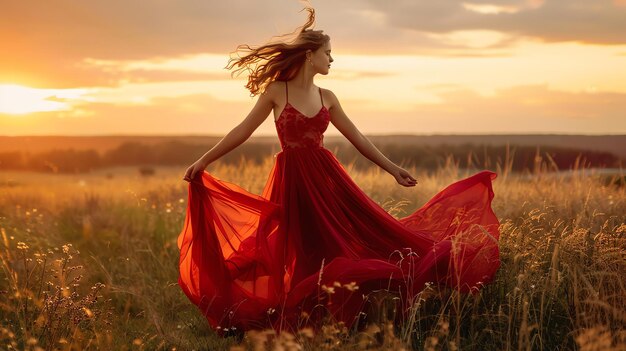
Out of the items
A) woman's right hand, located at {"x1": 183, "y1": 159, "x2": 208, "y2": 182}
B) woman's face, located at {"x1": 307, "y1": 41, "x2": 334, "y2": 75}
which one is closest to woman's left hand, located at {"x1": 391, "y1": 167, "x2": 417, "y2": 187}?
woman's face, located at {"x1": 307, "y1": 41, "x2": 334, "y2": 75}

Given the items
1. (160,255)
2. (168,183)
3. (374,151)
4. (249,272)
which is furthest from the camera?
(168,183)

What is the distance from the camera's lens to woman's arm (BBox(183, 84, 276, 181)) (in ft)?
17.8

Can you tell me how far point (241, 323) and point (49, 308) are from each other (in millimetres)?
1297

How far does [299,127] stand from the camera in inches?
210

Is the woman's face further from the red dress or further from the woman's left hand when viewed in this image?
the woman's left hand

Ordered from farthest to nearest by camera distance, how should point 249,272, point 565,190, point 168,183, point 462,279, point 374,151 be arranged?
point 168,183, point 565,190, point 374,151, point 249,272, point 462,279

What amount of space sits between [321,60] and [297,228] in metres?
1.25

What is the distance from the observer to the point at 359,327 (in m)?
5.07

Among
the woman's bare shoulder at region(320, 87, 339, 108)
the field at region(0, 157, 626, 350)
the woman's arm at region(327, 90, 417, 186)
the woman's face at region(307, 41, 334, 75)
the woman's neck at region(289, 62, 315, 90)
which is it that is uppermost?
the woman's face at region(307, 41, 334, 75)

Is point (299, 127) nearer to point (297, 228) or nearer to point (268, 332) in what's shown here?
point (297, 228)

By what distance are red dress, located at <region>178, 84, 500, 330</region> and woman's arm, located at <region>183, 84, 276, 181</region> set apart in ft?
0.40

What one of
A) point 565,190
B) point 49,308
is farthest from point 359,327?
point 565,190

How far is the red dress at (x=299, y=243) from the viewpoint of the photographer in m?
4.95

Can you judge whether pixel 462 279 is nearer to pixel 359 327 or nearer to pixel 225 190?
pixel 359 327
